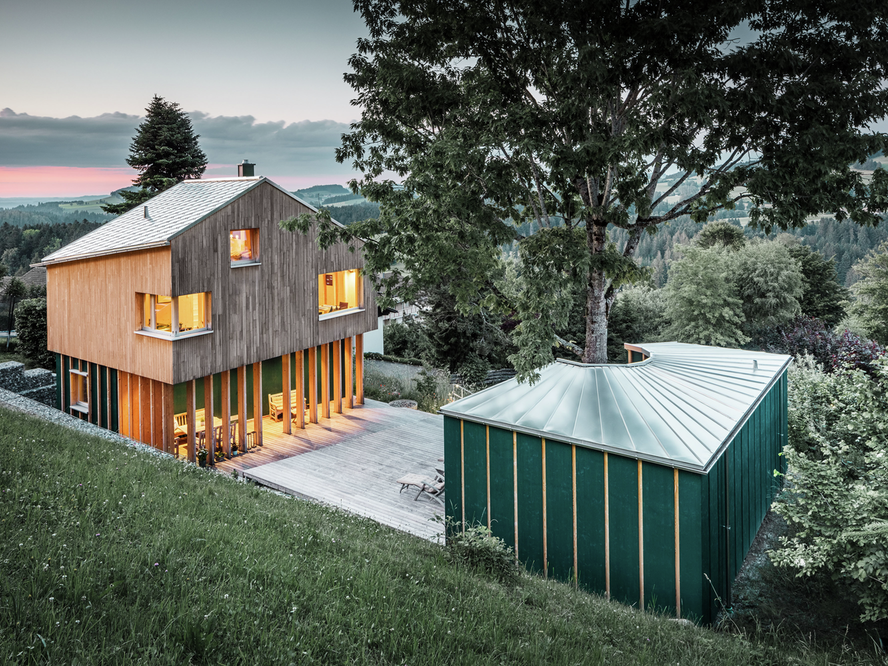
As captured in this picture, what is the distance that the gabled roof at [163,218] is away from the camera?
1186 centimetres

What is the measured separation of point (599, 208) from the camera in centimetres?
986

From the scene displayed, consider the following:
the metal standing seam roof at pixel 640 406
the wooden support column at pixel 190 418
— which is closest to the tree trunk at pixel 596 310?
the metal standing seam roof at pixel 640 406

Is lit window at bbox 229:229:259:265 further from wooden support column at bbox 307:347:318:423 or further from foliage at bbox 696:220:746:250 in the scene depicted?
foliage at bbox 696:220:746:250

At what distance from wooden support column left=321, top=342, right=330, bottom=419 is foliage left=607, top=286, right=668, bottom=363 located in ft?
44.7

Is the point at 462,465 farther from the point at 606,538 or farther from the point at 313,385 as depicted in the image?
the point at 313,385

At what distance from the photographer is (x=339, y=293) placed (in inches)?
631

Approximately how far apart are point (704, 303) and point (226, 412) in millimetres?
21837

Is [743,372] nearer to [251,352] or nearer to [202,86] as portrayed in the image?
[251,352]

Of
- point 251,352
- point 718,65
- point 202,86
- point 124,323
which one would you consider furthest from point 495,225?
point 202,86

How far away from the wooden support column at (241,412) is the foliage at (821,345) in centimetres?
1473

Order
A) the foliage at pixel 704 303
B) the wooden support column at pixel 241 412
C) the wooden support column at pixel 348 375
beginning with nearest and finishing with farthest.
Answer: the wooden support column at pixel 241 412 < the wooden support column at pixel 348 375 < the foliage at pixel 704 303

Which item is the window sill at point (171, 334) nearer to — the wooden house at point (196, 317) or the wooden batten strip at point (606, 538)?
the wooden house at point (196, 317)

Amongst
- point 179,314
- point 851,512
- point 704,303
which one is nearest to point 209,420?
point 179,314

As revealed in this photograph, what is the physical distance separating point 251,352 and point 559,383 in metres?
7.71
